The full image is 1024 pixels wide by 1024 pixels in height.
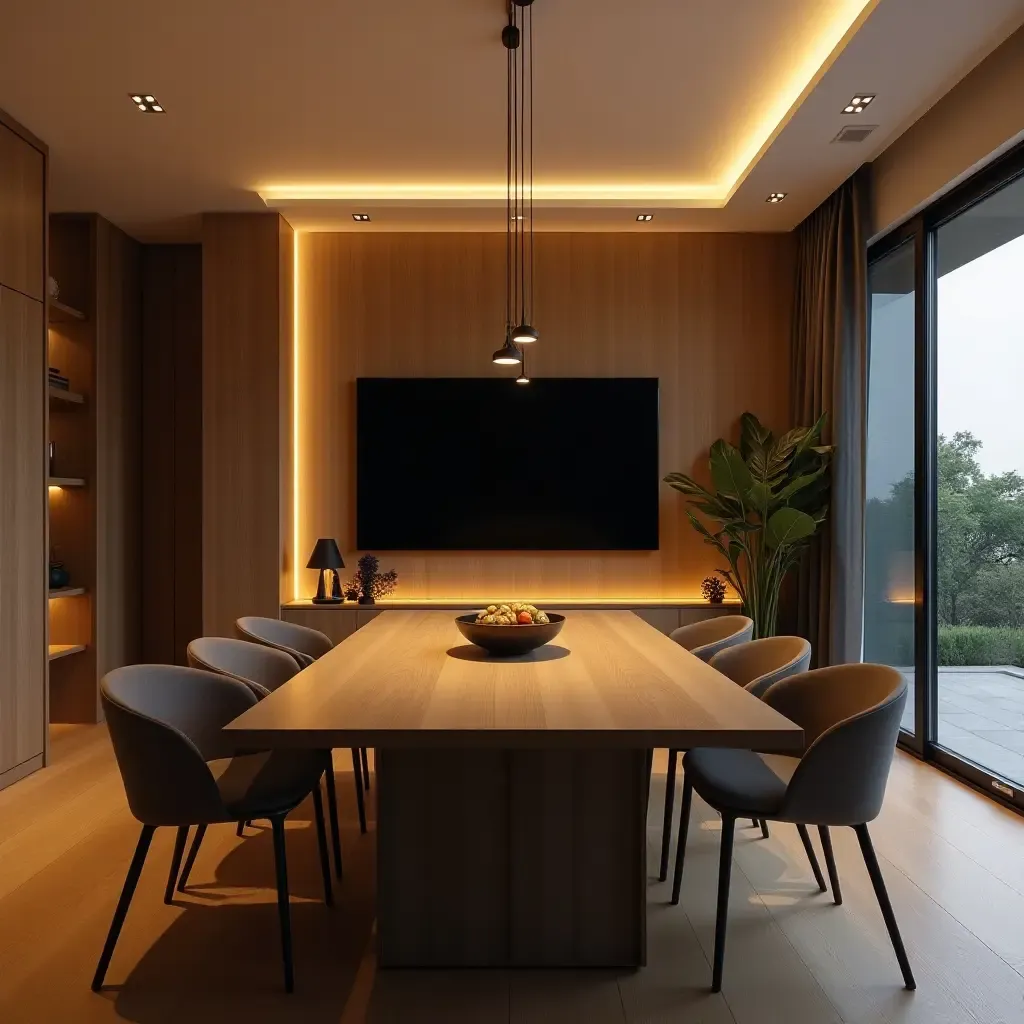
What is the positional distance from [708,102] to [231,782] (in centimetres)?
348

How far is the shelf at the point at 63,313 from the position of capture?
4680mm

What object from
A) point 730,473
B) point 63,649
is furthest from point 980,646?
point 63,649

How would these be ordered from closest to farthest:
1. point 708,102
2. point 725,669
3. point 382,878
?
point 382,878
point 725,669
point 708,102

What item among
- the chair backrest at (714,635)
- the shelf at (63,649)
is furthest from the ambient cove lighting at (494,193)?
the shelf at (63,649)

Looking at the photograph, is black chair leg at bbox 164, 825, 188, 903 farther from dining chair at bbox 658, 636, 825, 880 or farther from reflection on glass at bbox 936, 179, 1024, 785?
reflection on glass at bbox 936, 179, 1024, 785

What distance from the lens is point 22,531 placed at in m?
3.94

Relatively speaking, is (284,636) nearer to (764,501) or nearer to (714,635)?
(714,635)

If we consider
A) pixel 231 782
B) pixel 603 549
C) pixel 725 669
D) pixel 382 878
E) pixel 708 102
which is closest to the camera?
pixel 382 878

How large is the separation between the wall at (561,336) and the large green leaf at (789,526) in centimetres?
86

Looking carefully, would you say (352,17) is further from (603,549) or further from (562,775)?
(603,549)

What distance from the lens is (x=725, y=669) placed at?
10.2ft

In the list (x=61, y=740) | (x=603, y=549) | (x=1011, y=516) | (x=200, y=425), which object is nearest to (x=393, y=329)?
(x=200, y=425)

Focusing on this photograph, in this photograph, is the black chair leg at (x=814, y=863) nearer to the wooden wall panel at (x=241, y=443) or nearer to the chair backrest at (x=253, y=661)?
the chair backrest at (x=253, y=661)

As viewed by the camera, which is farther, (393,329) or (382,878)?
(393,329)
